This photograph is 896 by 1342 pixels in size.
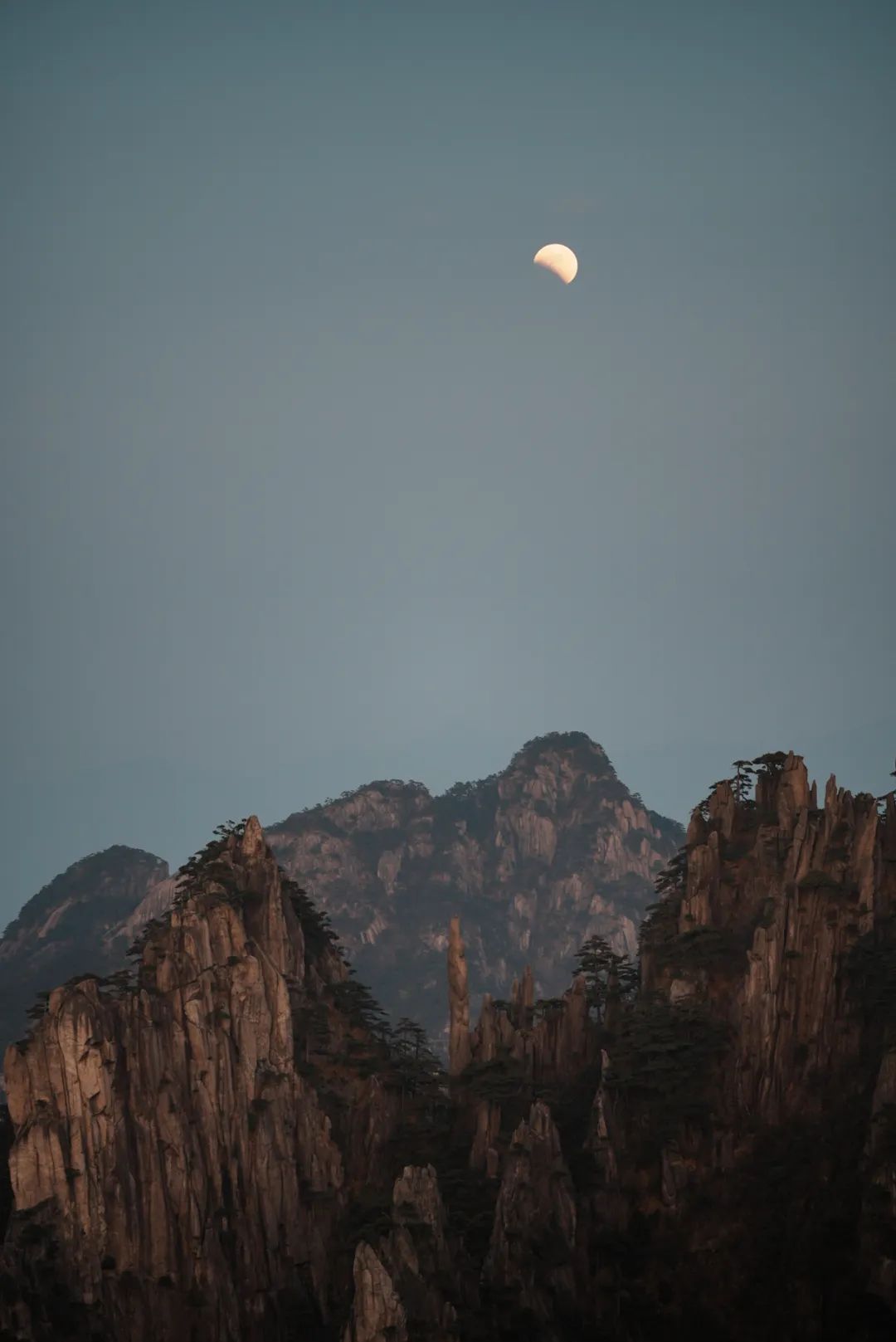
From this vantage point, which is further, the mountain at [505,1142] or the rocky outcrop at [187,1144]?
the rocky outcrop at [187,1144]

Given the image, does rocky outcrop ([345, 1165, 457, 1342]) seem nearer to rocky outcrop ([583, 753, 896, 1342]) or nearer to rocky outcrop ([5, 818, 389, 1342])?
rocky outcrop ([5, 818, 389, 1342])

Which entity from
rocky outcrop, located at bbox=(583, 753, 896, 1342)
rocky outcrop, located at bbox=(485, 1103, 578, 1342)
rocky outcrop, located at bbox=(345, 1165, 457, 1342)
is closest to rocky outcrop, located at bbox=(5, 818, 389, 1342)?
rocky outcrop, located at bbox=(345, 1165, 457, 1342)

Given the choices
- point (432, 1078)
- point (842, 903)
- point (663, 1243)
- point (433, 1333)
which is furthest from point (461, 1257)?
point (842, 903)

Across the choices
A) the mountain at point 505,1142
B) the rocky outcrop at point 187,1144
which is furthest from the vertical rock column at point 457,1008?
the rocky outcrop at point 187,1144

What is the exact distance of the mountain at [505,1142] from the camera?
80438mm

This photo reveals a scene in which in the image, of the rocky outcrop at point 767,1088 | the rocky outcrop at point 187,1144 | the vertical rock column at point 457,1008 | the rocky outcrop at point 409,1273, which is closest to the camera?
the rocky outcrop at point 409,1273

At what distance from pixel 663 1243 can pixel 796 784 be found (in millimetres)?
28445

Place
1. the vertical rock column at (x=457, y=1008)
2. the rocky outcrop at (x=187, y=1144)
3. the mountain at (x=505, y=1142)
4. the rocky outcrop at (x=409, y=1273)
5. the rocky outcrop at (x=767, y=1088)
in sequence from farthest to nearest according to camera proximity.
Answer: the vertical rock column at (x=457, y=1008) < the rocky outcrop at (x=187, y=1144) < the mountain at (x=505, y=1142) < the rocky outcrop at (x=767, y=1088) < the rocky outcrop at (x=409, y=1273)

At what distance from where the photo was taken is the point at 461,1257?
269ft

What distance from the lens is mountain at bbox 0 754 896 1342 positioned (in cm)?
8044

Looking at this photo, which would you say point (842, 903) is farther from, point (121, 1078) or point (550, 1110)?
point (121, 1078)

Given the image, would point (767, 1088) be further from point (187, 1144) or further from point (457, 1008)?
point (187, 1144)

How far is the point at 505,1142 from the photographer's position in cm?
8994

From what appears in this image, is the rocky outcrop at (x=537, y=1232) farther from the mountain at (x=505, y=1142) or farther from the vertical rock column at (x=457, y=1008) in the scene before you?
the vertical rock column at (x=457, y=1008)
